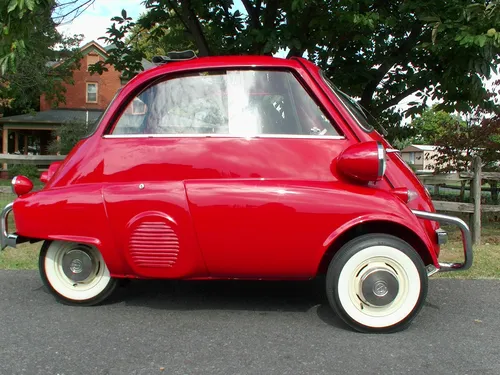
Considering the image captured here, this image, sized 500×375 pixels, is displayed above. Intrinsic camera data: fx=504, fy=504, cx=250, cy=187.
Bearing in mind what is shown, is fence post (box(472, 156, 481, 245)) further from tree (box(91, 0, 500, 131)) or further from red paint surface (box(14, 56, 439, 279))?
red paint surface (box(14, 56, 439, 279))

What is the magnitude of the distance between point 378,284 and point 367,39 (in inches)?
185

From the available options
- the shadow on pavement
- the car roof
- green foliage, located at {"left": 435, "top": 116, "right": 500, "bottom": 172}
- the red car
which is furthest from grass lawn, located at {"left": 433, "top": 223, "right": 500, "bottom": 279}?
the car roof

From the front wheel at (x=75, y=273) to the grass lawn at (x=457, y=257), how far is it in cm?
165

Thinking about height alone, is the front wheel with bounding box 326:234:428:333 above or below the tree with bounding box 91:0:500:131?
below

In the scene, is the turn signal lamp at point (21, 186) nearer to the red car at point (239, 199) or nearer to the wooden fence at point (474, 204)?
the red car at point (239, 199)

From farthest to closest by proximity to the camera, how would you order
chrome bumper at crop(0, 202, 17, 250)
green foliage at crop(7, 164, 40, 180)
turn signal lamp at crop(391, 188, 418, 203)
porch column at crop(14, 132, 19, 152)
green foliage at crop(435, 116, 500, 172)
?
porch column at crop(14, 132, 19, 152), green foliage at crop(7, 164, 40, 180), green foliage at crop(435, 116, 500, 172), chrome bumper at crop(0, 202, 17, 250), turn signal lamp at crop(391, 188, 418, 203)

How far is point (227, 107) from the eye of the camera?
3758mm

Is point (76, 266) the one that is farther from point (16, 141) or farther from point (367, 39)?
point (16, 141)

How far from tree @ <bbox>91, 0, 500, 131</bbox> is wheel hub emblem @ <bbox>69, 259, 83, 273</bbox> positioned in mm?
3712

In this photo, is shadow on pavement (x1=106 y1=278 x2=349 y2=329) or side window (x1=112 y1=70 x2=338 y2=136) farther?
shadow on pavement (x1=106 y1=278 x2=349 y2=329)

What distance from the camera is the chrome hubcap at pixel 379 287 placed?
11.1ft

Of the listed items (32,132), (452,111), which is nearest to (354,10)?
(452,111)

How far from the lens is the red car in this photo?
11.1ft

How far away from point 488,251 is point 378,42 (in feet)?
11.9
